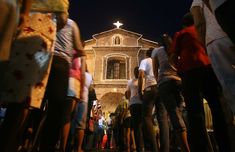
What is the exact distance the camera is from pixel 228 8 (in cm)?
126

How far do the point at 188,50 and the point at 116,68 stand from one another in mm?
21682

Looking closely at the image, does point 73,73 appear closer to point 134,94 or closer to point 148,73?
point 148,73

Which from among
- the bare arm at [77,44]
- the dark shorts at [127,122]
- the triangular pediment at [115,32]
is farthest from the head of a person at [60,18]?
the triangular pediment at [115,32]

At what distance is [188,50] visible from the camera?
281cm

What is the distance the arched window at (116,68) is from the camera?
79.0 ft

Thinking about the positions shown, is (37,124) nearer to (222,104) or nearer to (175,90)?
(175,90)

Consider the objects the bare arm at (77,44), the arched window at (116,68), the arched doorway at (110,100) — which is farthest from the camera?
the arched window at (116,68)

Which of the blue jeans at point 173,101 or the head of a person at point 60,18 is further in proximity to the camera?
the blue jeans at point 173,101

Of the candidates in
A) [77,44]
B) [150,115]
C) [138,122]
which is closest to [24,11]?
[77,44]

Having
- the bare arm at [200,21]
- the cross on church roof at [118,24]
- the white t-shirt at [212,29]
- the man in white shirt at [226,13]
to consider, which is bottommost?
the man in white shirt at [226,13]

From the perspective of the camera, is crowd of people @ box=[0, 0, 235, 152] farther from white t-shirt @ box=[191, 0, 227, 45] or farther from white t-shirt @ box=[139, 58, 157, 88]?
white t-shirt @ box=[139, 58, 157, 88]

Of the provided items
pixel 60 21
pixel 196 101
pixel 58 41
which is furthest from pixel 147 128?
pixel 60 21

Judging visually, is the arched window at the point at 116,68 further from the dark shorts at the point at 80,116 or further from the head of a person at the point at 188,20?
the head of a person at the point at 188,20

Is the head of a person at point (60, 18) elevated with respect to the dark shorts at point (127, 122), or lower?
elevated
